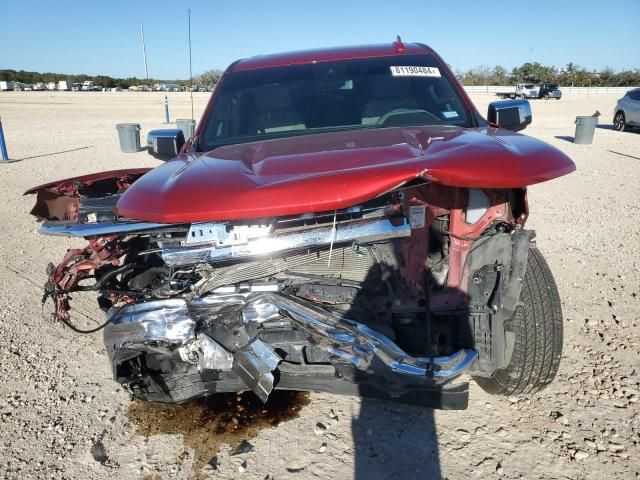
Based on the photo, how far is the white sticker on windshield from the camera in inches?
134

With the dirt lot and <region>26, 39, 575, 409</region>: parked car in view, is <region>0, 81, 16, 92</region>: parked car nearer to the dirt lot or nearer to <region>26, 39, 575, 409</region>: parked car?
the dirt lot

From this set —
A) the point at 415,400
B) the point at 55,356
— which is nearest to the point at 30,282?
the point at 55,356

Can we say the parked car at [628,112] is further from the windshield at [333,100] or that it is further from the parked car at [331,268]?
the parked car at [331,268]

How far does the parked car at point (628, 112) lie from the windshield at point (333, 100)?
14930 mm

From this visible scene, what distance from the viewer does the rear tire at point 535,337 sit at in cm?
257

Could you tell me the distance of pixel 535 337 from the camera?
257 cm

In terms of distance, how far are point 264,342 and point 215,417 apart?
73 cm

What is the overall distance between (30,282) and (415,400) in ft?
12.7

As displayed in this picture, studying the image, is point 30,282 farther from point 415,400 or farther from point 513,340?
point 513,340

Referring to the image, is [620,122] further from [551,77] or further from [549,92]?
[551,77]

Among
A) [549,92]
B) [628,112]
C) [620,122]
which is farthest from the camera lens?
[549,92]

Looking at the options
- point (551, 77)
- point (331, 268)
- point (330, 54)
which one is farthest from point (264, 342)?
point (551, 77)

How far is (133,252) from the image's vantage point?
275 cm

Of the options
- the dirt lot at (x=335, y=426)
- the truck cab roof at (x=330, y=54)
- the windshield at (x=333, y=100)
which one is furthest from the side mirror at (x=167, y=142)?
the dirt lot at (x=335, y=426)
